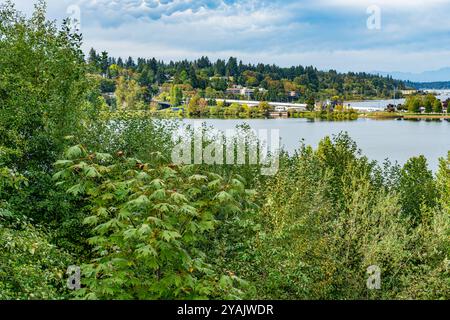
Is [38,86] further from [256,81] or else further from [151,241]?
[256,81]

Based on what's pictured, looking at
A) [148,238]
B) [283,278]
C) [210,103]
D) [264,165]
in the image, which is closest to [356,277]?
[283,278]

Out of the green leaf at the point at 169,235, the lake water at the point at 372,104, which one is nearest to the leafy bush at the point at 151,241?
the green leaf at the point at 169,235

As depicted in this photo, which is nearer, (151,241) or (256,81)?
(151,241)

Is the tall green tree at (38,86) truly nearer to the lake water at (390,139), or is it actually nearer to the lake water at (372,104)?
the lake water at (390,139)

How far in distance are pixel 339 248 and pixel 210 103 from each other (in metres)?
49.8

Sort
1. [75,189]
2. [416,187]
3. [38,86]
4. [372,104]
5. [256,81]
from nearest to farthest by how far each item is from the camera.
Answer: [75,189] < [38,86] < [416,187] < [256,81] < [372,104]

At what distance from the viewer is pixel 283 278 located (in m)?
10.7

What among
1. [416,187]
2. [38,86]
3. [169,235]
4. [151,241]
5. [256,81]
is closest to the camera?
[169,235]

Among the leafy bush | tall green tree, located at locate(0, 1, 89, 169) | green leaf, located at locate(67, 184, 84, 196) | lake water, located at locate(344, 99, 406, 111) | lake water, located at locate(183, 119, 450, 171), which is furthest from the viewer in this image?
lake water, located at locate(344, 99, 406, 111)

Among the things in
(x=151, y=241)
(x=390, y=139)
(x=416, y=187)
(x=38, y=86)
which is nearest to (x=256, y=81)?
(x=390, y=139)

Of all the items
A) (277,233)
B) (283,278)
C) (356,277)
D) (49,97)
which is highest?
(49,97)

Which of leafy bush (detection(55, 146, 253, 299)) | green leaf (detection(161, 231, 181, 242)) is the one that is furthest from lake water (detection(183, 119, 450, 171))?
green leaf (detection(161, 231, 181, 242))

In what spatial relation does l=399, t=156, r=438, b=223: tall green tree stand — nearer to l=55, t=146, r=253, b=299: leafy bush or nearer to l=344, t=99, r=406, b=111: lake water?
l=55, t=146, r=253, b=299: leafy bush
